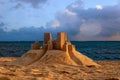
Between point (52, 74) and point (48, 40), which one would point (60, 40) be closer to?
point (48, 40)

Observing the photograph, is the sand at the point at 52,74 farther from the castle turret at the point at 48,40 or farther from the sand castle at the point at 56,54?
the castle turret at the point at 48,40

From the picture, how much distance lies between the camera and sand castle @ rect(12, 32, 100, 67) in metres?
12.8

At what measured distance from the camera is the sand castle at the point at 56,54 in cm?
1284

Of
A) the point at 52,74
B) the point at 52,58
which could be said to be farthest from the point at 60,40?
the point at 52,74

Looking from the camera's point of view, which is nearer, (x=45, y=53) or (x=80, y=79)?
(x=80, y=79)

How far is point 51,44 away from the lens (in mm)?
13484

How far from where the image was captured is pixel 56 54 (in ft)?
42.3

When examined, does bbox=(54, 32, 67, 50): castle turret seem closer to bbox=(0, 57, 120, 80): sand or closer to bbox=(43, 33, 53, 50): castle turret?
bbox=(43, 33, 53, 50): castle turret

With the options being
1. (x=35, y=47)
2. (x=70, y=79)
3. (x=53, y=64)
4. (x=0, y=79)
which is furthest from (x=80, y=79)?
(x=35, y=47)

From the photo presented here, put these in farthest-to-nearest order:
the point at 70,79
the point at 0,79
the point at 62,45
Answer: the point at 62,45 < the point at 70,79 < the point at 0,79

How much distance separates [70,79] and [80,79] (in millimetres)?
288

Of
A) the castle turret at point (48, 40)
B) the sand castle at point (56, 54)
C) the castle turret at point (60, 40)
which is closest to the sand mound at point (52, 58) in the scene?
the sand castle at point (56, 54)

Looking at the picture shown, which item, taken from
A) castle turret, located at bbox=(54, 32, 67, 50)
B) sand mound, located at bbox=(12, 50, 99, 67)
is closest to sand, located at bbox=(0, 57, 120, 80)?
sand mound, located at bbox=(12, 50, 99, 67)

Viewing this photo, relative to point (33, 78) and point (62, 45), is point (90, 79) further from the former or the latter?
point (62, 45)
